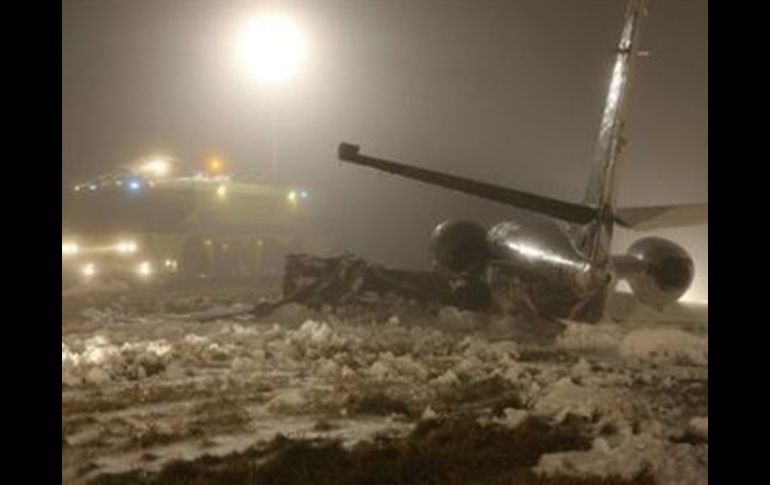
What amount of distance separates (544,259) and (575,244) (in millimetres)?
1285

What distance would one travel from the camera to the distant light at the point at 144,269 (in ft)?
160

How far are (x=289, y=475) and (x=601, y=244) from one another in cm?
1511

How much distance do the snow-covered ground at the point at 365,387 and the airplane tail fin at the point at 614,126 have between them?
378 centimetres

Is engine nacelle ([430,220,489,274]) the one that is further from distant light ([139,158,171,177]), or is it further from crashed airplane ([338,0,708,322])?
distant light ([139,158,171,177])

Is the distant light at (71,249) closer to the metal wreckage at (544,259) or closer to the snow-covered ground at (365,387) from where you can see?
the metal wreckage at (544,259)

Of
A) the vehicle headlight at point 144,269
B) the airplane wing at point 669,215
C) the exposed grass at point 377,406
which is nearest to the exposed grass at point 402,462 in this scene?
the exposed grass at point 377,406

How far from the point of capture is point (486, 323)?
27359 mm

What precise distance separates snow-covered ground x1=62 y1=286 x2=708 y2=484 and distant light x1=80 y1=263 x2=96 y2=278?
19088 mm

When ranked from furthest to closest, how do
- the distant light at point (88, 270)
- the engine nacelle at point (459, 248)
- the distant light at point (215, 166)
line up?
the distant light at point (215, 166), the distant light at point (88, 270), the engine nacelle at point (459, 248)

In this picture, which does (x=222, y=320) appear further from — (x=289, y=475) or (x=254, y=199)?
(x=254, y=199)

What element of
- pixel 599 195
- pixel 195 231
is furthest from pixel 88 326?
pixel 195 231

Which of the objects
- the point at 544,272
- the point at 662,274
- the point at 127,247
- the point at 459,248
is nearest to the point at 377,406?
the point at 544,272

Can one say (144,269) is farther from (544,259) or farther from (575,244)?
(575,244)

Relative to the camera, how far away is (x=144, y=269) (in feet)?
162
